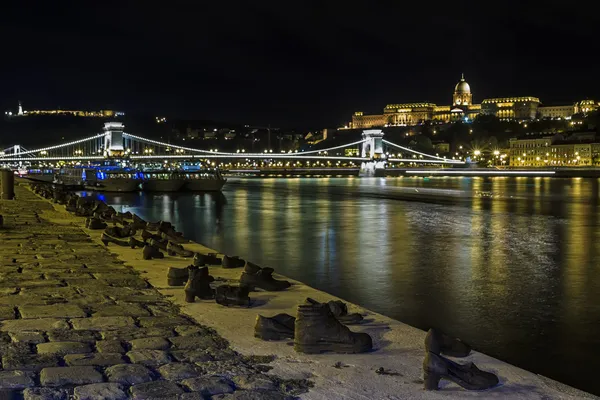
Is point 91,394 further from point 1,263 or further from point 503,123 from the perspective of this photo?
point 503,123

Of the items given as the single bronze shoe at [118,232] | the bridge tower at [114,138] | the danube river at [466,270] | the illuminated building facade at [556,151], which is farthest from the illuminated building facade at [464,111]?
the single bronze shoe at [118,232]

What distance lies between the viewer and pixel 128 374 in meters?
3.84

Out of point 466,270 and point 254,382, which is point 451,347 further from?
point 466,270

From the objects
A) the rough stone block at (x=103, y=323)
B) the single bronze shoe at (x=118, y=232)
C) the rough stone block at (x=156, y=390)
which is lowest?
the rough stone block at (x=156, y=390)

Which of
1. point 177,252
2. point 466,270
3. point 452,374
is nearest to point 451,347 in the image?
point 452,374

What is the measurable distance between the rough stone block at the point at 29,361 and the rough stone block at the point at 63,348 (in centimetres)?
9

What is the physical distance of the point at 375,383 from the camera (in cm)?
393

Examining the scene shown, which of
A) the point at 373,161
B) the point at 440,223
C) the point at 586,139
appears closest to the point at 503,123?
the point at 586,139

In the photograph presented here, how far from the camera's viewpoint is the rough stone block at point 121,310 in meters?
5.36

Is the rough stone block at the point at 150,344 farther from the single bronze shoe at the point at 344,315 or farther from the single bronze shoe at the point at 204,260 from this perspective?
the single bronze shoe at the point at 204,260

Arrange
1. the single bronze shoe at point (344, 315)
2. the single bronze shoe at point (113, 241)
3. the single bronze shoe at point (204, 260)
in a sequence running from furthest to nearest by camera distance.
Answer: the single bronze shoe at point (113, 241), the single bronze shoe at point (204, 260), the single bronze shoe at point (344, 315)

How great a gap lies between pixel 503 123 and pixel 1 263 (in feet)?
539

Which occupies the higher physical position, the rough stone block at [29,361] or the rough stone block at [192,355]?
the rough stone block at [29,361]

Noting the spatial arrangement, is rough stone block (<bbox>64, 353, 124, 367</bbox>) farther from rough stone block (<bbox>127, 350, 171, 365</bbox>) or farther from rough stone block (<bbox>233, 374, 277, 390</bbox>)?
rough stone block (<bbox>233, 374, 277, 390</bbox>)
